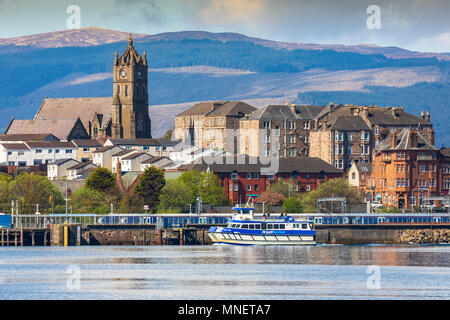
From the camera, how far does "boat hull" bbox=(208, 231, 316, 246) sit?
153375 mm

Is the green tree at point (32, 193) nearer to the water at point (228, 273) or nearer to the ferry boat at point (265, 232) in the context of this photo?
the water at point (228, 273)

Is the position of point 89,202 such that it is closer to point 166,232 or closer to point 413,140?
point 166,232

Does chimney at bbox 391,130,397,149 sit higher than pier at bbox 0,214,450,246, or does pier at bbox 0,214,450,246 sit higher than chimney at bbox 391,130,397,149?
chimney at bbox 391,130,397,149

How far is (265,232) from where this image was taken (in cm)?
15438

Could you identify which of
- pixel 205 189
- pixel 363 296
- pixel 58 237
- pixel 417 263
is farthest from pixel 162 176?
pixel 363 296

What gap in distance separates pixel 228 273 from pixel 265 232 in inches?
1791

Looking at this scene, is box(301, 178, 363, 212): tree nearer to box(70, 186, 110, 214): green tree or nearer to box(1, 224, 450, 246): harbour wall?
box(1, 224, 450, 246): harbour wall

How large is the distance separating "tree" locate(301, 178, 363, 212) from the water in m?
42.6

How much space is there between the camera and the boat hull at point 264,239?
15338 cm

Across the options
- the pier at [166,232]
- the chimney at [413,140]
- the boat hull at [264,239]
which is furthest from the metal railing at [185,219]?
the chimney at [413,140]

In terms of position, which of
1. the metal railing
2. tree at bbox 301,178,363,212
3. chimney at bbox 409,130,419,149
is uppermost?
chimney at bbox 409,130,419,149

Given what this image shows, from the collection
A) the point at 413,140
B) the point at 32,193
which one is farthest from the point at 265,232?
the point at 413,140

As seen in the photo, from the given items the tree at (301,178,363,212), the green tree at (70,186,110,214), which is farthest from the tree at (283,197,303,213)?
the green tree at (70,186,110,214)

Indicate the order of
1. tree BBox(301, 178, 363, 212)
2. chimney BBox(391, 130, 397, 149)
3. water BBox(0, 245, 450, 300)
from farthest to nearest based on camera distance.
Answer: chimney BBox(391, 130, 397, 149) → tree BBox(301, 178, 363, 212) → water BBox(0, 245, 450, 300)
